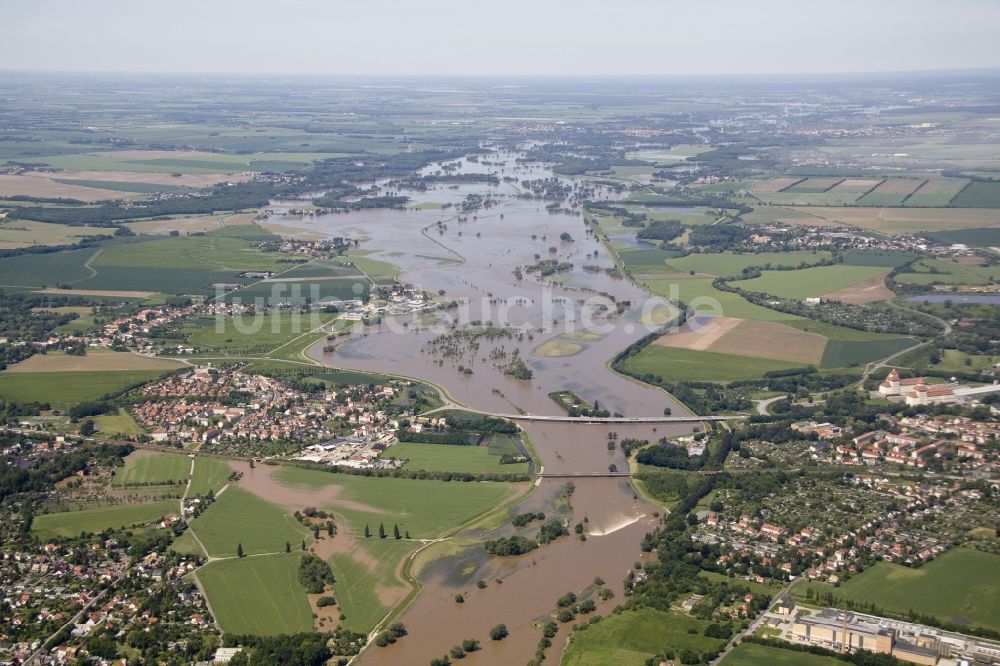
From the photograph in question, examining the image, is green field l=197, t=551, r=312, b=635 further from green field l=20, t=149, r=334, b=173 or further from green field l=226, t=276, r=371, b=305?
green field l=20, t=149, r=334, b=173

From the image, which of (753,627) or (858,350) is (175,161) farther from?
(753,627)

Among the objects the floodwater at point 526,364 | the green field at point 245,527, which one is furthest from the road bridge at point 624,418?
the green field at point 245,527

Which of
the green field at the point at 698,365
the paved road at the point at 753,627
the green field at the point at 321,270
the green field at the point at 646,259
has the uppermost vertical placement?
the green field at the point at 646,259

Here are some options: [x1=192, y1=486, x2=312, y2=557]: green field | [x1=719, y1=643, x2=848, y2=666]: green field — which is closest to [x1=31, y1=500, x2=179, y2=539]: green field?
[x1=192, y1=486, x2=312, y2=557]: green field

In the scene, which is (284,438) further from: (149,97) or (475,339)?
(149,97)

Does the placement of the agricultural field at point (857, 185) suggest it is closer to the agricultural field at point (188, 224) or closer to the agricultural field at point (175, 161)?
the agricultural field at point (188, 224)

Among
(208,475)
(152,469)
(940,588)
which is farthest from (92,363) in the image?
(940,588)
